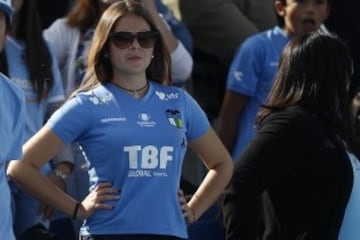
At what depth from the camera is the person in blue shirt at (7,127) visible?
144 inches

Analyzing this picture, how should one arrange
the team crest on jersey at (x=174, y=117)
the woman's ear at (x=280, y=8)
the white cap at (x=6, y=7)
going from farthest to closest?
the woman's ear at (x=280, y=8), the team crest on jersey at (x=174, y=117), the white cap at (x=6, y=7)

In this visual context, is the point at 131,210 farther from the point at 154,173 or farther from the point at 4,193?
the point at 4,193

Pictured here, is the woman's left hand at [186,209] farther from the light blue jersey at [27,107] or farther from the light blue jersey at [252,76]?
the light blue jersey at [252,76]

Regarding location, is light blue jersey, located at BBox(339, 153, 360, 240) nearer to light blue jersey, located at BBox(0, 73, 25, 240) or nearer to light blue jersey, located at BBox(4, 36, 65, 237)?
light blue jersey, located at BBox(0, 73, 25, 240)

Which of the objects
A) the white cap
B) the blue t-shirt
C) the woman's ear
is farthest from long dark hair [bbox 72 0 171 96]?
the woman's ear

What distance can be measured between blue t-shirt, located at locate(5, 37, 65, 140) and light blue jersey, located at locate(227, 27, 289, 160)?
1158 mm

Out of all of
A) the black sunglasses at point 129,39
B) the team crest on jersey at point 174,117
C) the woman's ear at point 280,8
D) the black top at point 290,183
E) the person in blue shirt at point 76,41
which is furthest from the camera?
the woman's ear at point 280,8

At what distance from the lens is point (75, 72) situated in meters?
4.97

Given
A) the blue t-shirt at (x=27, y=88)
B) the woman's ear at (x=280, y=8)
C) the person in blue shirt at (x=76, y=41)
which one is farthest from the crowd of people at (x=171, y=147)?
the woman's ear at (x=280, y=8)

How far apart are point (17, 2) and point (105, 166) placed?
4.39 feet

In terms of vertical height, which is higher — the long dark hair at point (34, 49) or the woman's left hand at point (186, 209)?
the long dark hair at point (34, 49)

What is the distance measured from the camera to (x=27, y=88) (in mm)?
4633

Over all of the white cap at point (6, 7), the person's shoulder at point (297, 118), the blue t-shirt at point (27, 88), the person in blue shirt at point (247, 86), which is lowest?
the person in blue shirt at point (247, 86)

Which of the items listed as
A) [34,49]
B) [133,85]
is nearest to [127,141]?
[133,85]
